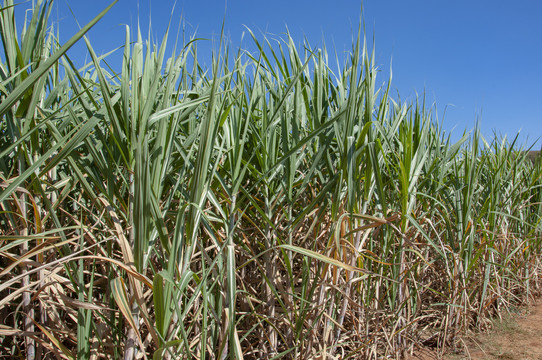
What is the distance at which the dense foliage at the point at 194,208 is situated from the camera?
1202 millimetres

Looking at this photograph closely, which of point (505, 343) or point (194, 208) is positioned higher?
point (194, 208)

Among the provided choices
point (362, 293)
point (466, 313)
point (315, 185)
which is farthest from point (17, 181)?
point (466, 313)

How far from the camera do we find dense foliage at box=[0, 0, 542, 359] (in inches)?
47.3

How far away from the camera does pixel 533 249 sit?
148 inches

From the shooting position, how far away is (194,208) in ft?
3.92

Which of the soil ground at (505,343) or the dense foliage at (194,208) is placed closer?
the dense foliage at (194,208)

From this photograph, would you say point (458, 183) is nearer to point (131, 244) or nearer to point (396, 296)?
point (396, 296)

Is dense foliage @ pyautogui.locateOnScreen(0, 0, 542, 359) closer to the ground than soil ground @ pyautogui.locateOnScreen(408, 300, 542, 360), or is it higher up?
higher up

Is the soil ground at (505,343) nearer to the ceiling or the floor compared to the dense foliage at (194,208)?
nearer to the floor

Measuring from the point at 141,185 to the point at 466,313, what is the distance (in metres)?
2.23

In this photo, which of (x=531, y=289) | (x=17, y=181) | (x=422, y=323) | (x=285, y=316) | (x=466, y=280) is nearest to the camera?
(x=17, y=181)

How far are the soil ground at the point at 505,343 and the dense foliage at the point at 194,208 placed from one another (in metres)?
0.13

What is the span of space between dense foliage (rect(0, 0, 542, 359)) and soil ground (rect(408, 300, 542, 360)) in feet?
0.41

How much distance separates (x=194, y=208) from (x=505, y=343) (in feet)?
7.99
